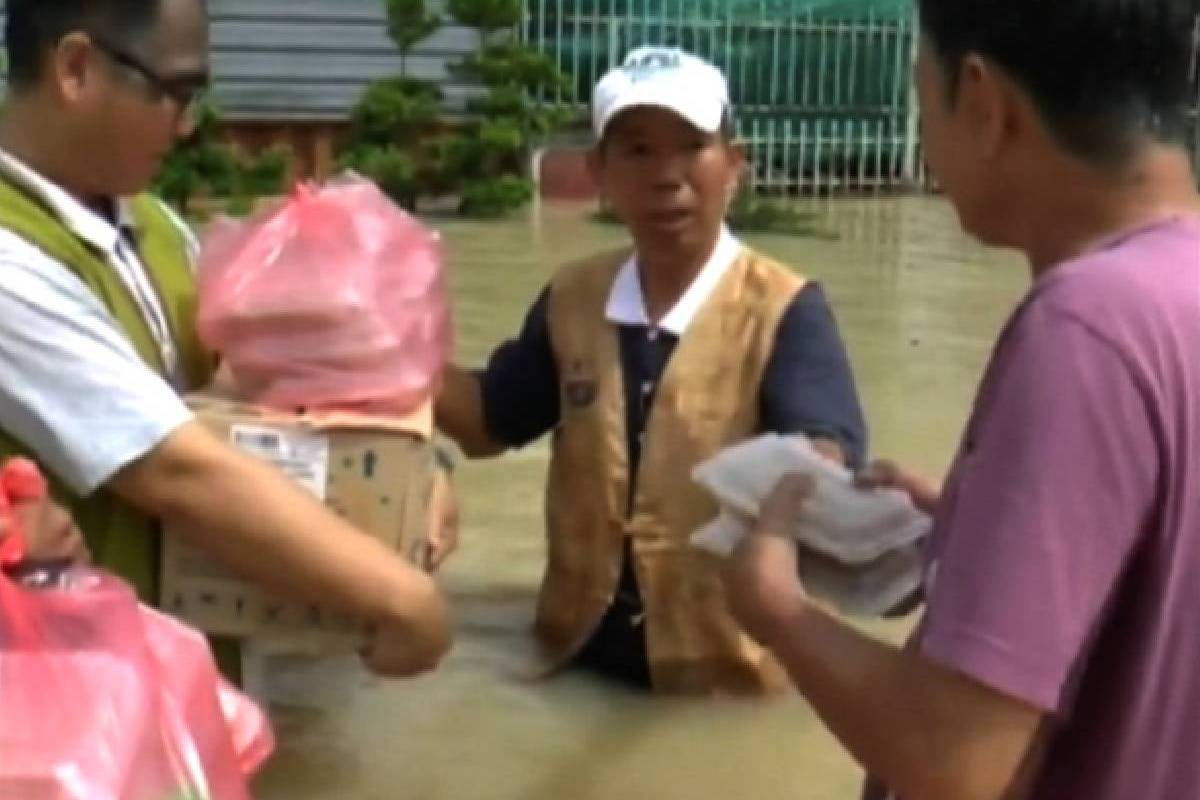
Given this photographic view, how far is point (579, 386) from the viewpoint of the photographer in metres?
4.17

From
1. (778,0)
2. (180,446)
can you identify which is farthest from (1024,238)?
(778,0)

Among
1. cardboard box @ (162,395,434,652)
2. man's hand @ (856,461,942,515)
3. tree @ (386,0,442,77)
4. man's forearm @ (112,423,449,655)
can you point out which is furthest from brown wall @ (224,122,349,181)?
man's hand @ (856,461,942,515)

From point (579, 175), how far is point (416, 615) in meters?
13.0

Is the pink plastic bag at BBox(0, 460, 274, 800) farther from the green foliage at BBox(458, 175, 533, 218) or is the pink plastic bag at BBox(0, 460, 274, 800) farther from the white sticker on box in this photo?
the green foliage at BBox(458, 175, 533, 218)

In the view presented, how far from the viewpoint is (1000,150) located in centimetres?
182

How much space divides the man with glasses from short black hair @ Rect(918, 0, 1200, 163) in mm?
1288

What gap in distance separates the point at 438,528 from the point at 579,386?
927 mm

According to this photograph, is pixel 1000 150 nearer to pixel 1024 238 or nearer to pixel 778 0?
pixel 1024 238

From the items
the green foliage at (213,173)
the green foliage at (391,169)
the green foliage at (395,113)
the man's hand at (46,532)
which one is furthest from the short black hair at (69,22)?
the green foliage at (395,113)

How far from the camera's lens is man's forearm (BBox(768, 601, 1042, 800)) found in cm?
176

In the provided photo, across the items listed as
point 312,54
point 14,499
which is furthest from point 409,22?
point 14,499

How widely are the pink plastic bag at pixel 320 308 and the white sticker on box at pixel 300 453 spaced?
0.08 meters

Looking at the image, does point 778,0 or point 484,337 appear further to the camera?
point 778,0

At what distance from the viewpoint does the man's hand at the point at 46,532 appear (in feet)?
7.68
